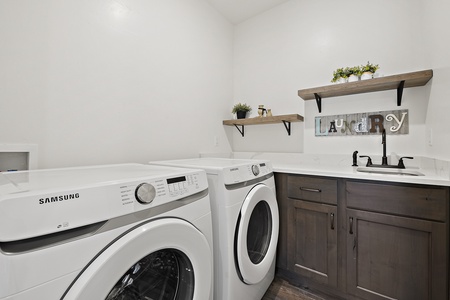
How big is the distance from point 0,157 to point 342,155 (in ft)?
7.91

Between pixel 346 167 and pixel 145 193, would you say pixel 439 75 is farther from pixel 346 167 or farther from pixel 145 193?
pixel 145 193

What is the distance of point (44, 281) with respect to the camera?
1.52ft

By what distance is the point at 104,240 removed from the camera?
0.57m

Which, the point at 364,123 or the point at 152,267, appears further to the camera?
the point at 364,123

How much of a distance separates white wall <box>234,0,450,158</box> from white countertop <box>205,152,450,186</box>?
0.23 feet

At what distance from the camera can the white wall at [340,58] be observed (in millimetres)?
1534

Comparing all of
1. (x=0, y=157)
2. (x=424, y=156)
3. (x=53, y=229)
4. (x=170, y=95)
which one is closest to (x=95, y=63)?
(x=170, y=95)

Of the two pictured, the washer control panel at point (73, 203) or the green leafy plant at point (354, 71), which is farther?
the green leafy plant at point (354, 71)

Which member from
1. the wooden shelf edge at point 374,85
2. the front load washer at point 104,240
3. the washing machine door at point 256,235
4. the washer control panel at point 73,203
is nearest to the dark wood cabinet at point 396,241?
the washing machine door at point 256,235

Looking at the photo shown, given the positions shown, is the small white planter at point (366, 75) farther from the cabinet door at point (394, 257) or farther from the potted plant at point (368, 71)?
the cabinet door at point (394, 257)

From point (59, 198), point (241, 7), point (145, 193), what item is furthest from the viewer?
point (241, 7)

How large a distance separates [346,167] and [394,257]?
73 centimetres

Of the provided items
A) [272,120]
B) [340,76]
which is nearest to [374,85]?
[340,76]

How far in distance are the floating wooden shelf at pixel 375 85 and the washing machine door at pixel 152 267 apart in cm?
165
